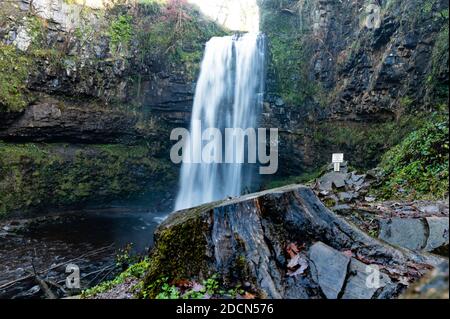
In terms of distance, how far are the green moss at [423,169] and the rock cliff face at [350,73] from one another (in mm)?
1850

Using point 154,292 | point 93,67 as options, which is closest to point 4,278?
point 154,292

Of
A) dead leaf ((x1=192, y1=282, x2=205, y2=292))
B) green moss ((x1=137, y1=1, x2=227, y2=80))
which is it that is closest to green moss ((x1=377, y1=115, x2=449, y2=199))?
dead leaf ((x1=192, y1=282, x2=205, y2=292))

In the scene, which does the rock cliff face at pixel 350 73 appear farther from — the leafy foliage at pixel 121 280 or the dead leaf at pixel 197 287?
the leafy foliage at pixel 121 280

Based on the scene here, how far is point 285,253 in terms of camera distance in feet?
10.1

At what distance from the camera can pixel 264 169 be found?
14.6m

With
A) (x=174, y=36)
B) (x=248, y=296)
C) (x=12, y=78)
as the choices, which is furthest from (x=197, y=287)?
(x=174, y=36)

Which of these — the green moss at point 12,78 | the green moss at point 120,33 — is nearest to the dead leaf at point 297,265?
the green moss at point 12,78

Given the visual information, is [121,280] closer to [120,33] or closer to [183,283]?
[183,283]

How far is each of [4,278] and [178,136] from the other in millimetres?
8652

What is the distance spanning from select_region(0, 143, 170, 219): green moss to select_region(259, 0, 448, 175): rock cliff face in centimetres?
598

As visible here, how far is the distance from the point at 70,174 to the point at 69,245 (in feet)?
12.2

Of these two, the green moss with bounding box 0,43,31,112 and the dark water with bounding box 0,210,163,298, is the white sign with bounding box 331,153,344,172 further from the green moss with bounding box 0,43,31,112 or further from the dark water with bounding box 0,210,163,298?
the green moss with bounding box 0,43,31,112

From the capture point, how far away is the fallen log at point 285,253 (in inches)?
110

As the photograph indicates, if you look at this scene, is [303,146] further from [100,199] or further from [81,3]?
[81,3]
